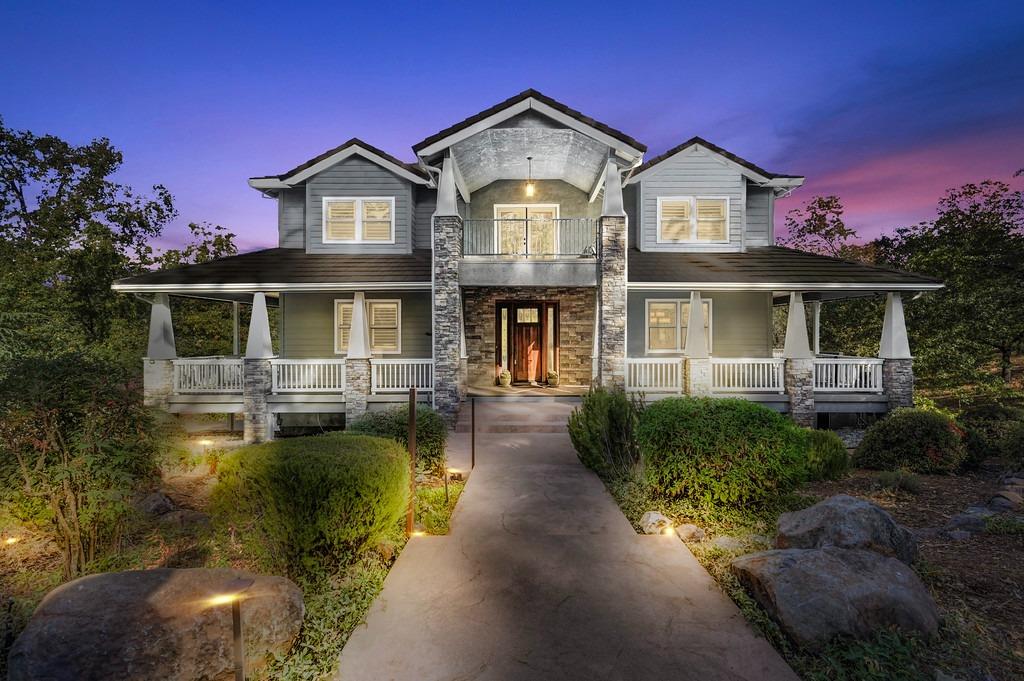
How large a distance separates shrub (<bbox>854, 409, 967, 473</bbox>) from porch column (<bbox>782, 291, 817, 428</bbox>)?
2.27 meters

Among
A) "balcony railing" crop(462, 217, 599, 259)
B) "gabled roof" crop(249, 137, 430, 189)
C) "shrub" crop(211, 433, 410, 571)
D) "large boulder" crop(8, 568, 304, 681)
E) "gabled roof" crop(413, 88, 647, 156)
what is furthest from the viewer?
"gabled roof" crop(249, 137, 430, 189)

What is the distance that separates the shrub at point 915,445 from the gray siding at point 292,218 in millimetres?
16379

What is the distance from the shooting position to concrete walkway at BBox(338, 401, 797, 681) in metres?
3.25

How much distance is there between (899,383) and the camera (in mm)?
12203

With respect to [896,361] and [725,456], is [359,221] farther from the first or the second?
[896,361]

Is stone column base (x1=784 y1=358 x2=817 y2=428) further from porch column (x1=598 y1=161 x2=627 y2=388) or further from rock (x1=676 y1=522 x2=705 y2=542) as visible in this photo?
rock (x1=676 y1=522 x2=705 y2=542)

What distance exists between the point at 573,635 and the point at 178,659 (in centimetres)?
276

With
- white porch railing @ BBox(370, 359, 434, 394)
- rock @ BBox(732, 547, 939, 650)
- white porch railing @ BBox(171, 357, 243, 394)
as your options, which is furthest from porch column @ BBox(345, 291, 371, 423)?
rock @ BBox(732, 547, 939, 650)

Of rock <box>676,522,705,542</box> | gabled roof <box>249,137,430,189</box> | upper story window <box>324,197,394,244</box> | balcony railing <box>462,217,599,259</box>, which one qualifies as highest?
gabled roof <box>249,137,430,189</box>

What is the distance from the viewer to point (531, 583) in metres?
4.36

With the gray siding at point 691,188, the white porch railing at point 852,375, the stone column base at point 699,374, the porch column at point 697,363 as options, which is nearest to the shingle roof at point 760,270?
the gray siding at point 691,188

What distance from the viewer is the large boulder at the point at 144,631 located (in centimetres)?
313

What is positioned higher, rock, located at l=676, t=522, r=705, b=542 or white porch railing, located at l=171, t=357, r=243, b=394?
white porch railing, located at l=171, t=357, r=243, b=394

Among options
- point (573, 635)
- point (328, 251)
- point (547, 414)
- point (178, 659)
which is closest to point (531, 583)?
point (573, 635)
